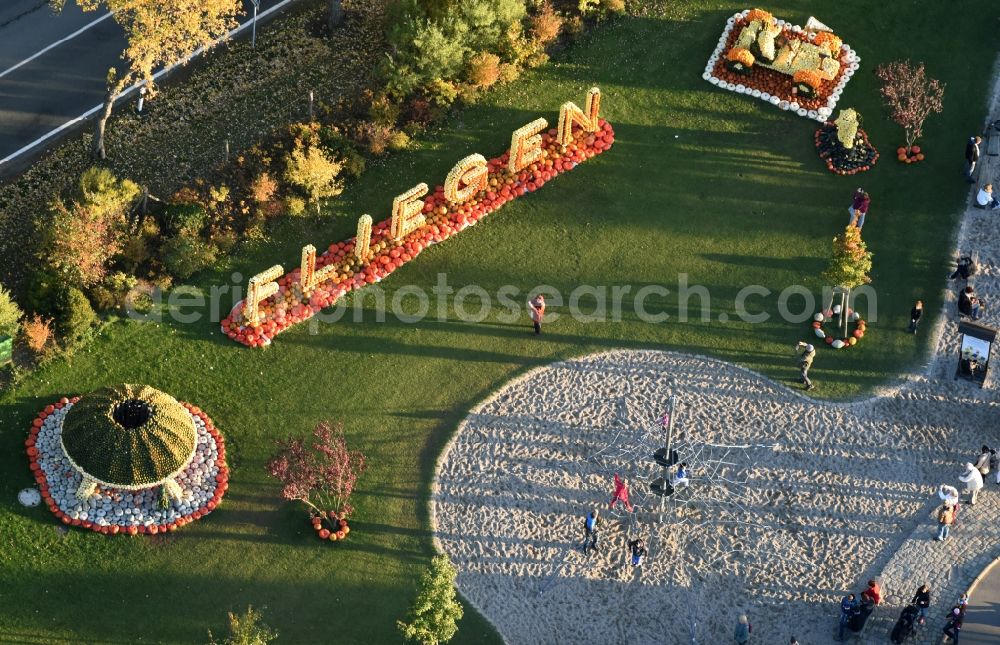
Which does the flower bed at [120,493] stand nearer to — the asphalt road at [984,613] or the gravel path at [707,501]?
the gravel path at [707,501]

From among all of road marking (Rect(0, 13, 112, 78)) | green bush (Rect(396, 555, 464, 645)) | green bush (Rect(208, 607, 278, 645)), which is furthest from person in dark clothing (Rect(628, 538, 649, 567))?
road marking (Rect(0, 13, 112, 78))

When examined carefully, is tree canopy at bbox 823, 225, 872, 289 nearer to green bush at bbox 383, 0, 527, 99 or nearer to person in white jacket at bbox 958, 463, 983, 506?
person in white jacket at bbox 958, 463, 983, 506

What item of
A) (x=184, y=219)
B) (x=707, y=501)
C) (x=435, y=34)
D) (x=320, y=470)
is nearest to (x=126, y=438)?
(x=320, y=470)

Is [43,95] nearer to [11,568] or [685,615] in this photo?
[11,568]

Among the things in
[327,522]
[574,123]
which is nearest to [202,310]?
[327,522]

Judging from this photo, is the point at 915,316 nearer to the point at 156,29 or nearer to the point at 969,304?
the point at 969,304

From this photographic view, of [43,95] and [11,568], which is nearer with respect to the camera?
[11,568]

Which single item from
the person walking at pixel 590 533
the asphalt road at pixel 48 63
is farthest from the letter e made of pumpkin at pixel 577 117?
the person walking at pixel 590 533
